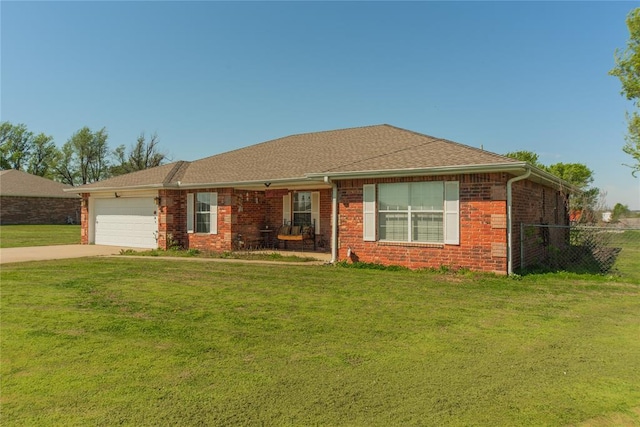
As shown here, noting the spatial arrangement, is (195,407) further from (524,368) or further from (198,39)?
(198,39)

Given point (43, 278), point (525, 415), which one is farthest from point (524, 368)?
point (43, 278)

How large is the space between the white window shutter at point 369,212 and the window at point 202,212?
645cm

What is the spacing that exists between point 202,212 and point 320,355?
12.2 metres

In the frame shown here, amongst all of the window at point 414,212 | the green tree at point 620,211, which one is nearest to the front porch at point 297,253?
the window at point 414,212

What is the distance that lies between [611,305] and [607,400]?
171 inches

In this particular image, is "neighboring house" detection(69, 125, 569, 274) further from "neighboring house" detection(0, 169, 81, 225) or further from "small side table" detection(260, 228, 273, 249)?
"neighboring house" detection(0, 169, 81, 225)

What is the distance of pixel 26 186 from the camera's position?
35812 millimetres

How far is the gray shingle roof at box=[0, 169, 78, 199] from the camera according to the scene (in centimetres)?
3419

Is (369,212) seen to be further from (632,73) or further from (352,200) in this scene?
(632,73)

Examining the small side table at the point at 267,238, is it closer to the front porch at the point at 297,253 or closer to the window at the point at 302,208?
the front porch at the point at 297,253

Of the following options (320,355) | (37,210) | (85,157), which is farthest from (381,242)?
(85,157)

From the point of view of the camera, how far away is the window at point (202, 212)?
1513 cm

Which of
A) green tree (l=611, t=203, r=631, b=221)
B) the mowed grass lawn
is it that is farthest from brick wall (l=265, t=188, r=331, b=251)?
green tree (l=611, t=203, r=631, b=221)

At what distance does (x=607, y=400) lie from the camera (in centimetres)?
339
